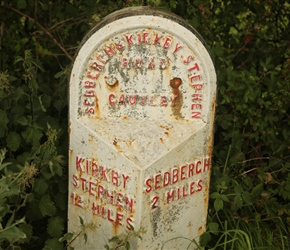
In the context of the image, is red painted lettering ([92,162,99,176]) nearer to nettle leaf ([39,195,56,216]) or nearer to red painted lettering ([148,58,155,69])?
nettle leaf ([39,195,56,216])

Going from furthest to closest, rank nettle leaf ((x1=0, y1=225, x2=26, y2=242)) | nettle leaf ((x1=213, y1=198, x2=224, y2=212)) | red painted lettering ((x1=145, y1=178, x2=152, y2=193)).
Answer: nettle leaf ((x1=213, y1=198, x2=224, y2=212))
red painted lettering ((x1=145, y1=178, x2=152, y2=193))
nettle leaf ((x1=0, y1=225, x2=26, y2=242))

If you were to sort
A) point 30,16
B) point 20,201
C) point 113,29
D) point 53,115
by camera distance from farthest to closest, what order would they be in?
point 30,16
point 53,115
point 20,201
point 113,29

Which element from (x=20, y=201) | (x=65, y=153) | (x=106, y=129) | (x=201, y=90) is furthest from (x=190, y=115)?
(x=20, y=201)

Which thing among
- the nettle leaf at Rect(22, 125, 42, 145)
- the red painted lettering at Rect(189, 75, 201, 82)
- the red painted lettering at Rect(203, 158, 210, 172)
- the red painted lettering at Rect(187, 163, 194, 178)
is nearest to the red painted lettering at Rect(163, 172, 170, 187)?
the red painted lettering at Rect(187, 163, 194, 178)

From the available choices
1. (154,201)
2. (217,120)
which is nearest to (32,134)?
(154,201)

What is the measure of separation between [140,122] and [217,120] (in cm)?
92

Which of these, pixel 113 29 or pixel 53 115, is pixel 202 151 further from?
pixel 53 115

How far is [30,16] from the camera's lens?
15.2ft

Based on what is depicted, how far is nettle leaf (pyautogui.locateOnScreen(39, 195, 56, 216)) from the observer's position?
3.30 meters

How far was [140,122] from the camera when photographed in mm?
3256

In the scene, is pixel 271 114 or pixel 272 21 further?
pixel 272 21

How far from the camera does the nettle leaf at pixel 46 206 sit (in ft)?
10.8

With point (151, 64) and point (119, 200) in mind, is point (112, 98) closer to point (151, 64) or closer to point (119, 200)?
point (151, 64)

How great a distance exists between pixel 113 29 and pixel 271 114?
1422 millimetres
